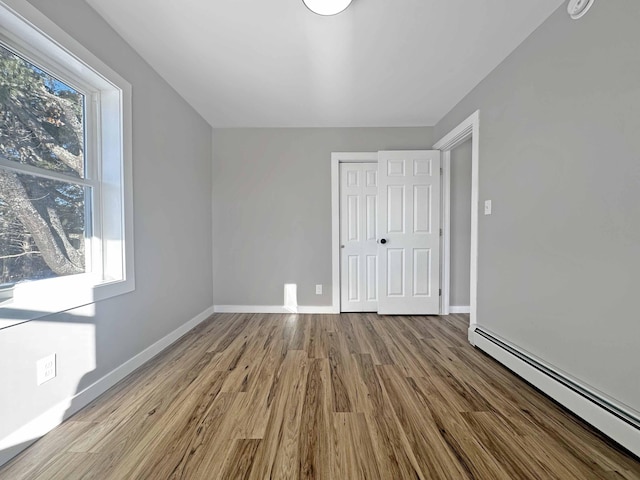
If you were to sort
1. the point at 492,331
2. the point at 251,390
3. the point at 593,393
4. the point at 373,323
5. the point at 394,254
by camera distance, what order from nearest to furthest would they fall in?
the point at 593,393
the point at 251,390
the point at 492,331
the point at 373,323
the point at 394,254

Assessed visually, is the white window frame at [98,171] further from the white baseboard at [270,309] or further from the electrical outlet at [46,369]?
the white baseboard at [270,309]

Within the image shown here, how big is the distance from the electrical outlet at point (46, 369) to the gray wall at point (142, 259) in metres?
0.03

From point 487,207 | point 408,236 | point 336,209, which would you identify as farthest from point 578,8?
point 336,209

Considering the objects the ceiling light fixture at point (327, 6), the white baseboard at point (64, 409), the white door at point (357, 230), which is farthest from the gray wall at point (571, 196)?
the white baseboard at point (64, 409)

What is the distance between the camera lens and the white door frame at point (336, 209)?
3.40 m

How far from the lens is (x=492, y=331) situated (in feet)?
7.30

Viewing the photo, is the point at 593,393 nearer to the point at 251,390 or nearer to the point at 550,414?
the point at 550,414

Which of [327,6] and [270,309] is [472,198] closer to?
[327,6]

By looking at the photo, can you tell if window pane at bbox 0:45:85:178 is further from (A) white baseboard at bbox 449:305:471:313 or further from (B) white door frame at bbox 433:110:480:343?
(A) white baseboard at bbox 449:305:471:313

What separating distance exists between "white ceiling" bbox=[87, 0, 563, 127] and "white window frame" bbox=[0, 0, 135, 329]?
412 mm

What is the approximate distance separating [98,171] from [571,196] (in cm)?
308

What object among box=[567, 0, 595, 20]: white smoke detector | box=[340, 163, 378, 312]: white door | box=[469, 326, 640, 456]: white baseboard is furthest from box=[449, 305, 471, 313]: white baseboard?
box=[567, 0, 595, 20]: white smoke detector

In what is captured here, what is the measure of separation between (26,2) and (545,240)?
319cm

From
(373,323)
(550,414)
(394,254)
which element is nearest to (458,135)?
(394,254)
